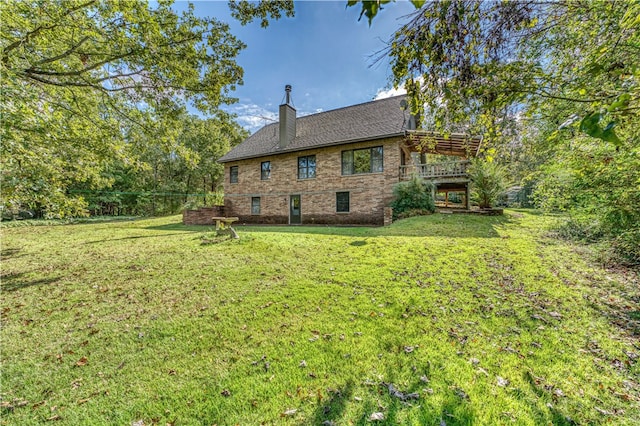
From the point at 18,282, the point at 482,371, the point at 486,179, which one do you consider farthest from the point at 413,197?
the point at 18,282

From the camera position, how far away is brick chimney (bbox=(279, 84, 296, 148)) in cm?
1728

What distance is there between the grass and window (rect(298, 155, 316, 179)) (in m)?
10.4

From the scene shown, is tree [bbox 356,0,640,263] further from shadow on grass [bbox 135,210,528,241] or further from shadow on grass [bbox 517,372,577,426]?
shadow on grass [bbox 135,210,528,241]

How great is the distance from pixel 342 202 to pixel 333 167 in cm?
222

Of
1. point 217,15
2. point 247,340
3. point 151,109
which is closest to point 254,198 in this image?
point 151,109

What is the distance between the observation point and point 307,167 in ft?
53.5

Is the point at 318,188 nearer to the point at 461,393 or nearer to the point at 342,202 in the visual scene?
the point at 342,202

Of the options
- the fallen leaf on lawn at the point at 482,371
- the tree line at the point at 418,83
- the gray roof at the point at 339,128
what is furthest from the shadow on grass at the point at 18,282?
the gray roof at the point at 339,128

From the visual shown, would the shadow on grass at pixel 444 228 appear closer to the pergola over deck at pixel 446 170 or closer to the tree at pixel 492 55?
the pergola over deck at pixel 446 170

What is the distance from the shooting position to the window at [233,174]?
19.4 meters

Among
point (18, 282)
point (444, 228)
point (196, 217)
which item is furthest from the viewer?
point (196, 217)

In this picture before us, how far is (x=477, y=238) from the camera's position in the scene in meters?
8.10

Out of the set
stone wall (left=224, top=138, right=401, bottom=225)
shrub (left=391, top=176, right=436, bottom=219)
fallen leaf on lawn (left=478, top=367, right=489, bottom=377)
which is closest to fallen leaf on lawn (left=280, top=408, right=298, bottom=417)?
fallen leaf on lawn (left=478, top=367, right=489, bottom=377)

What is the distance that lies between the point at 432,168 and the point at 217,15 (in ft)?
37.9
